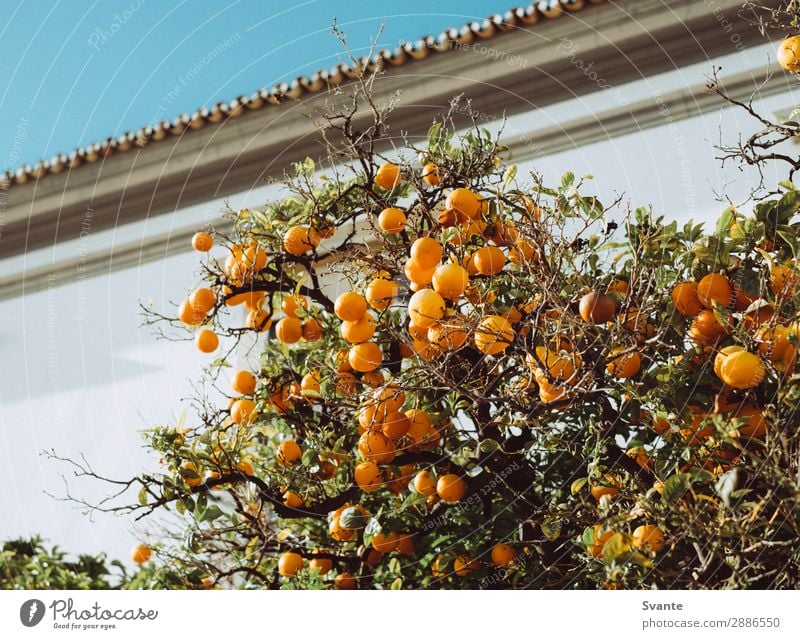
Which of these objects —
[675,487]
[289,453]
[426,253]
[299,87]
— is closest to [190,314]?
[289,453]

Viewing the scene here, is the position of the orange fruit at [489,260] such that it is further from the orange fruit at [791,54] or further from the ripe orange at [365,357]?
the orange fruit at [791,54]

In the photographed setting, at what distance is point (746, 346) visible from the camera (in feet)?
2.94

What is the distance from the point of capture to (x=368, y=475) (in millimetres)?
1172

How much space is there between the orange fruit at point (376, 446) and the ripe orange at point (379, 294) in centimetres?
18

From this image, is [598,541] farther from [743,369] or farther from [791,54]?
[791,54]

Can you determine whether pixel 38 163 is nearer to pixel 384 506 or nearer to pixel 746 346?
pixel 384 506

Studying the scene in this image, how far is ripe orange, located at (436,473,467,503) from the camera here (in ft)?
3.73

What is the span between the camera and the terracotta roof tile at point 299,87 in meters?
2.36

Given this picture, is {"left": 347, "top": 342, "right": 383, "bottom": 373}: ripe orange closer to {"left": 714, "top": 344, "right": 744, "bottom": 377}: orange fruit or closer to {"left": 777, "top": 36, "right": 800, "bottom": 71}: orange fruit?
{"left": 714, "top": 344, "right": 744, "bottom": 377}: orange fruit

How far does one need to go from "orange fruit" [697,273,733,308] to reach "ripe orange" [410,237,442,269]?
1.11 feet

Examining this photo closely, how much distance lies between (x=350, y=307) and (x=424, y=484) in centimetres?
28

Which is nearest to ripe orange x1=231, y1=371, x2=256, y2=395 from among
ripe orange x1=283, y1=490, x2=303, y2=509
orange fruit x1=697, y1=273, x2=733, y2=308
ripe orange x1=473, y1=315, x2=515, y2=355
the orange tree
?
the orange tree

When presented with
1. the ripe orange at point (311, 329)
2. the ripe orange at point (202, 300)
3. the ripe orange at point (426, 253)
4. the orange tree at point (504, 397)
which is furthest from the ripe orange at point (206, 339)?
the ripe orange at point (426, 253)

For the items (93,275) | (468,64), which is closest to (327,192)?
(468,64)
